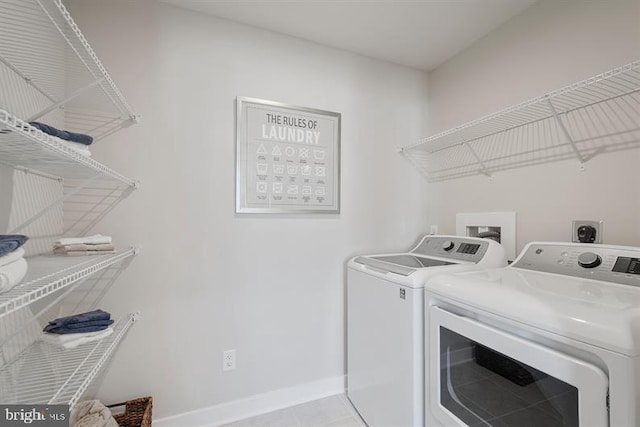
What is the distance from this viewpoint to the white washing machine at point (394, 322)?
3.94ft

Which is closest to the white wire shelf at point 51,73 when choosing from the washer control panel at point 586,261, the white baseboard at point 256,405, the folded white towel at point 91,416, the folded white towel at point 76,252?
the folded white towel at point 76,252

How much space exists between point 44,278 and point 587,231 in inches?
80.6

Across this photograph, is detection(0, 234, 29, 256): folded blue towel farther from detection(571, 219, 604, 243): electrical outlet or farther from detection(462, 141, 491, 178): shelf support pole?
detection(462, 141, 491, 178): shelf support pole

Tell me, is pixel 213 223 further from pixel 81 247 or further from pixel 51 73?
pixel 51 73

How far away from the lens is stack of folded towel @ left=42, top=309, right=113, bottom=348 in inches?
42.0

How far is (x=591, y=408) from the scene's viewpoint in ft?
2.17

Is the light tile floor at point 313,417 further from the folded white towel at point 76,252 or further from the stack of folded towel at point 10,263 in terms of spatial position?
the stack of folded towel at point 10,263

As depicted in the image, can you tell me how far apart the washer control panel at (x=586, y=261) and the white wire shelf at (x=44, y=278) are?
1.74 meters

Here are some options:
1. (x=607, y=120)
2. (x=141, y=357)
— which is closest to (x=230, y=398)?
(x=141, y=357)

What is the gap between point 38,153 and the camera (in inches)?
33.3

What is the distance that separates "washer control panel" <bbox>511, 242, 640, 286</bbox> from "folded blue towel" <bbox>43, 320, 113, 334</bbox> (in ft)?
6.35

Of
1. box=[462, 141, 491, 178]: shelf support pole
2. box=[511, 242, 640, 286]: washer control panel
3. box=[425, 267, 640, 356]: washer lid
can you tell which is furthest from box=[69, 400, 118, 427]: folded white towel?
box=[462, 141, 491, 178]: shelf support pole

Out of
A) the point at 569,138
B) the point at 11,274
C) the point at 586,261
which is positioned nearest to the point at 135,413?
the point at 11,274

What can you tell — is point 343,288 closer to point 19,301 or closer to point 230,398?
point 230,398
